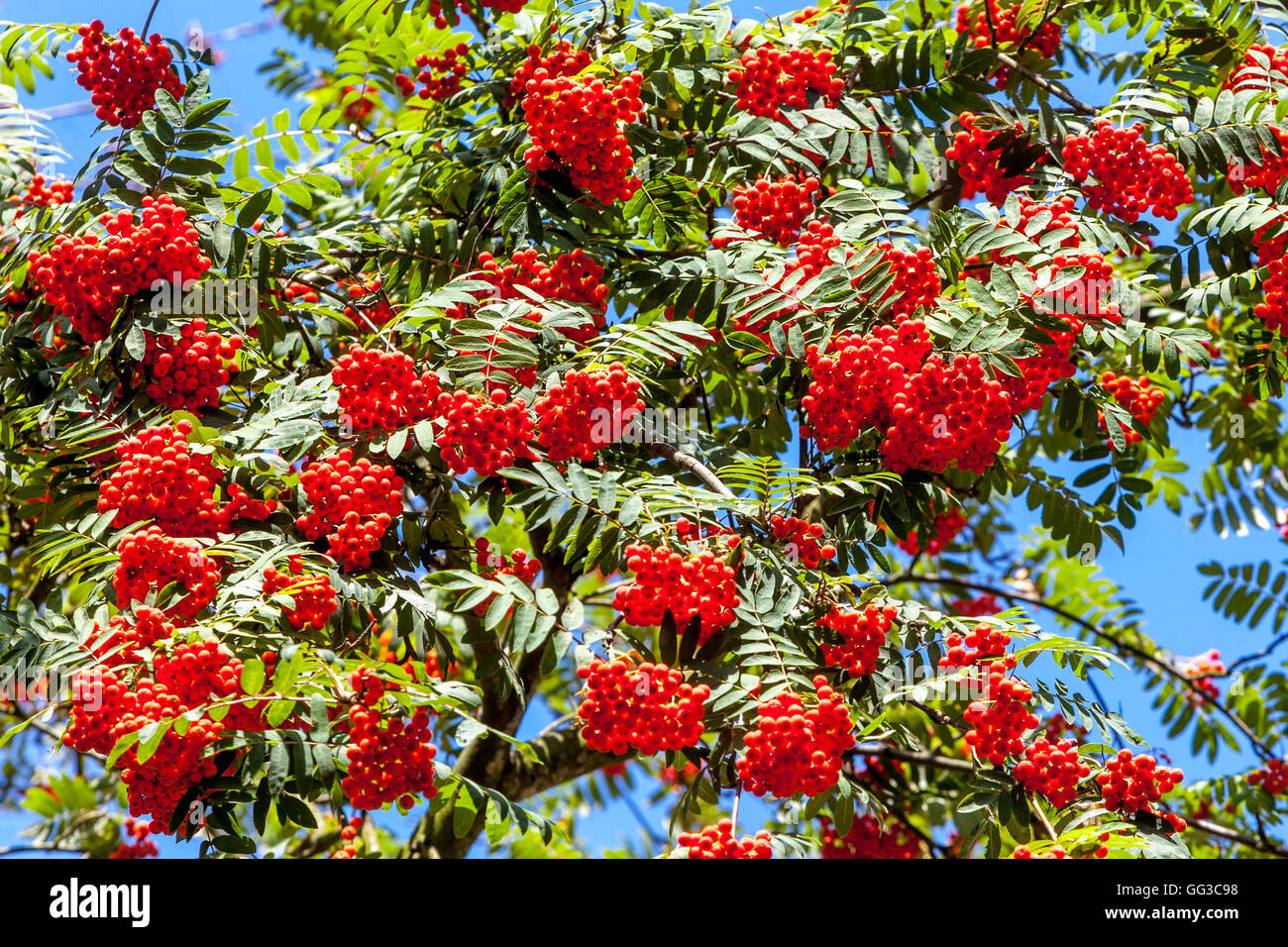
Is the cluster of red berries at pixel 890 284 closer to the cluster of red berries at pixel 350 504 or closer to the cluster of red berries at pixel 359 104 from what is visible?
the cluster of red berries at pixel 350 504

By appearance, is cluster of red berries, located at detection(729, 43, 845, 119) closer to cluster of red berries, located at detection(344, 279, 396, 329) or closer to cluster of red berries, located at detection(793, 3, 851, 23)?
cluster of red berries, located at detection(793, 3, 851, 23)

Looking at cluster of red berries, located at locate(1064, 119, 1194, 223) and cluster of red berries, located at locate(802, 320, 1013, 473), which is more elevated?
cluster of red berries, located at locate(1064, 119, 1194, 223)

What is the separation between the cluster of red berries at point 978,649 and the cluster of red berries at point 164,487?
240cm

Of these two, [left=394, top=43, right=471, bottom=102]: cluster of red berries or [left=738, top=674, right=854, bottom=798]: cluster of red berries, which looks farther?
[left=394, top=43, right=471, bottom=102]: cluster of red berries

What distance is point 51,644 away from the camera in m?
3.79

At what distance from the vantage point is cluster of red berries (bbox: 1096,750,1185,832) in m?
3.75

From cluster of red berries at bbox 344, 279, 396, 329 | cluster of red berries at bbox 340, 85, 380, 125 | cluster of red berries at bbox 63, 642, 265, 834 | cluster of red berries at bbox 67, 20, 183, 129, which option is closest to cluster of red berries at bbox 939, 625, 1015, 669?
cluster of red berries at bbox 63, 642, 265, 834

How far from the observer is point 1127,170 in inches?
193

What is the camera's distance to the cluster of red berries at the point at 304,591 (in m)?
3.56

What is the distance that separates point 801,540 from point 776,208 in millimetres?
1459

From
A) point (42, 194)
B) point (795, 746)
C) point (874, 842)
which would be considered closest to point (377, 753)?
point (795, 746)

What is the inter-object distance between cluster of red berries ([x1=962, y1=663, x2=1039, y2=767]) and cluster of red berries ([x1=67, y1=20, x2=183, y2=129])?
392cm

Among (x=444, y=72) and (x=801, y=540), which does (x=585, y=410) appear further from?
(x=444, y=72)
